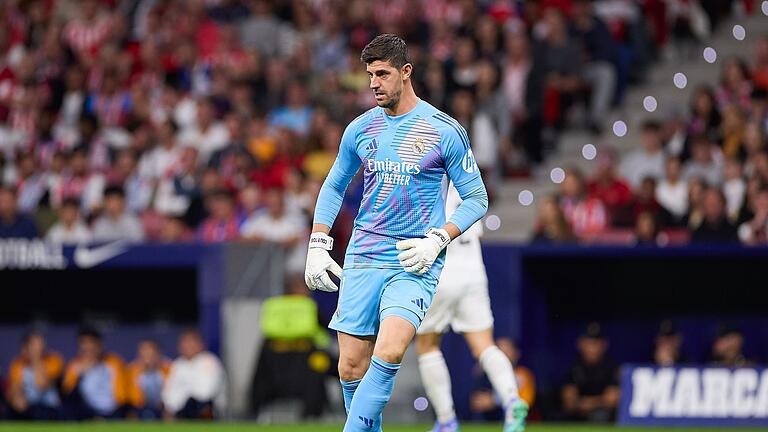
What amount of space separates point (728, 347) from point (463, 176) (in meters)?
7.46

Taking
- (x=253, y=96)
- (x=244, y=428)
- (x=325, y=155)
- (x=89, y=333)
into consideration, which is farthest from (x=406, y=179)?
(x=253, y=96)

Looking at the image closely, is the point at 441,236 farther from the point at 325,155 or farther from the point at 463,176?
the point at 325,155

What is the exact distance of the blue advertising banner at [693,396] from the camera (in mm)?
13734

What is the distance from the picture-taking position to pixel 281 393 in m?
15.5

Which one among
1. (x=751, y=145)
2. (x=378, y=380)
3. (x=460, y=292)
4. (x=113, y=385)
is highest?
(x=751, y=145)

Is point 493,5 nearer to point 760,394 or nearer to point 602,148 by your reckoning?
point 602,148

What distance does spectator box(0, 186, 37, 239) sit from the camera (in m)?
16.6

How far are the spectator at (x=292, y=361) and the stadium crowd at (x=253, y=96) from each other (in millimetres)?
833

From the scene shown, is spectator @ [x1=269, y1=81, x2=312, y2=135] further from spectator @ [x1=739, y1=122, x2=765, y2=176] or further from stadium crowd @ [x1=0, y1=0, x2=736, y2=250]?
spectator @ [x1=739, y1=122, x2=765, y2=176]

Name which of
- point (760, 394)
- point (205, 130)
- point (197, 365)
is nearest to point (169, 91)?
point (205, 130)

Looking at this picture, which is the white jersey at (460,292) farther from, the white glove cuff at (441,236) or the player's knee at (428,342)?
the white glove cuff at (441,236)

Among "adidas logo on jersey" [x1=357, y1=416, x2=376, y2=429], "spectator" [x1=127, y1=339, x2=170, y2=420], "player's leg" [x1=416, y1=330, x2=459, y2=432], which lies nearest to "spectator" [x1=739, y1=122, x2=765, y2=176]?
"player's leg" [x1=416, y1=330, x2=459, y2=432]

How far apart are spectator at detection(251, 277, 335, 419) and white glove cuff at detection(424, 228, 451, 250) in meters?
7.08

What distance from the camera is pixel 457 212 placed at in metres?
8.61
